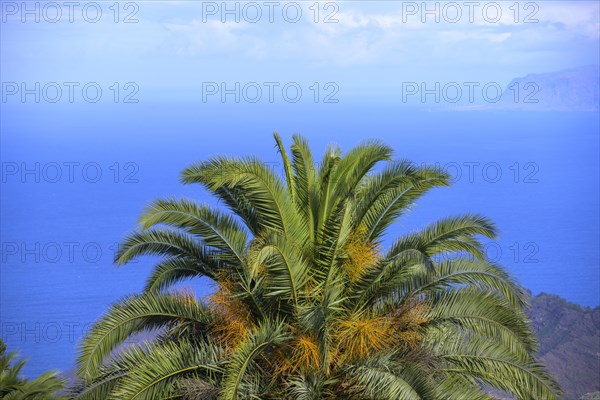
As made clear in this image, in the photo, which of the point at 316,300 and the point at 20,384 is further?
the point at 316,300

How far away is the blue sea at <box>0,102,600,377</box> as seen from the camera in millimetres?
42625

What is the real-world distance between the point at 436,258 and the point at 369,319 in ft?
3.85

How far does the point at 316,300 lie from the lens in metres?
9.85

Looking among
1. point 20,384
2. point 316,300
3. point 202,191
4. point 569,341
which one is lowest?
point 20,384

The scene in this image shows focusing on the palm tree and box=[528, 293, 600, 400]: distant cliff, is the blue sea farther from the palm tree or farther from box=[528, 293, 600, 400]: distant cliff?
the palm tree

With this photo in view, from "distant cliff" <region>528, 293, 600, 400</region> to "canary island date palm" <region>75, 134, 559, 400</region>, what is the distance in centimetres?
1448

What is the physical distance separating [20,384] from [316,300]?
299 cm

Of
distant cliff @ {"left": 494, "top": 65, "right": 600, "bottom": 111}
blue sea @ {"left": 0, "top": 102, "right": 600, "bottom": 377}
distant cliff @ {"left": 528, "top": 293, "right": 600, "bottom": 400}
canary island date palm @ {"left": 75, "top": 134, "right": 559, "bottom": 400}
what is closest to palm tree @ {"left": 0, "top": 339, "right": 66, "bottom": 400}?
canary island date palm @ {"left": 75, "top": 134, "right": 559, "bottom": 400}

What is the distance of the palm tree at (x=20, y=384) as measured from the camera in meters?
9.44

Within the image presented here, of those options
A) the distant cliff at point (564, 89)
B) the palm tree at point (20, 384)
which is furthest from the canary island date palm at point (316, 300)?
the distant cliff at point (564, 89)

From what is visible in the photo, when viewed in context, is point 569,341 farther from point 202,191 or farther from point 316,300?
point 202,191

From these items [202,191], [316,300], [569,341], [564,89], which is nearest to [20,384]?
[316,300]

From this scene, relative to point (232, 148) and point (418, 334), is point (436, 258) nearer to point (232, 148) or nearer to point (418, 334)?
point (418, 334)

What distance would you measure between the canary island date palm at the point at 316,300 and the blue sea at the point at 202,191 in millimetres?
26512
